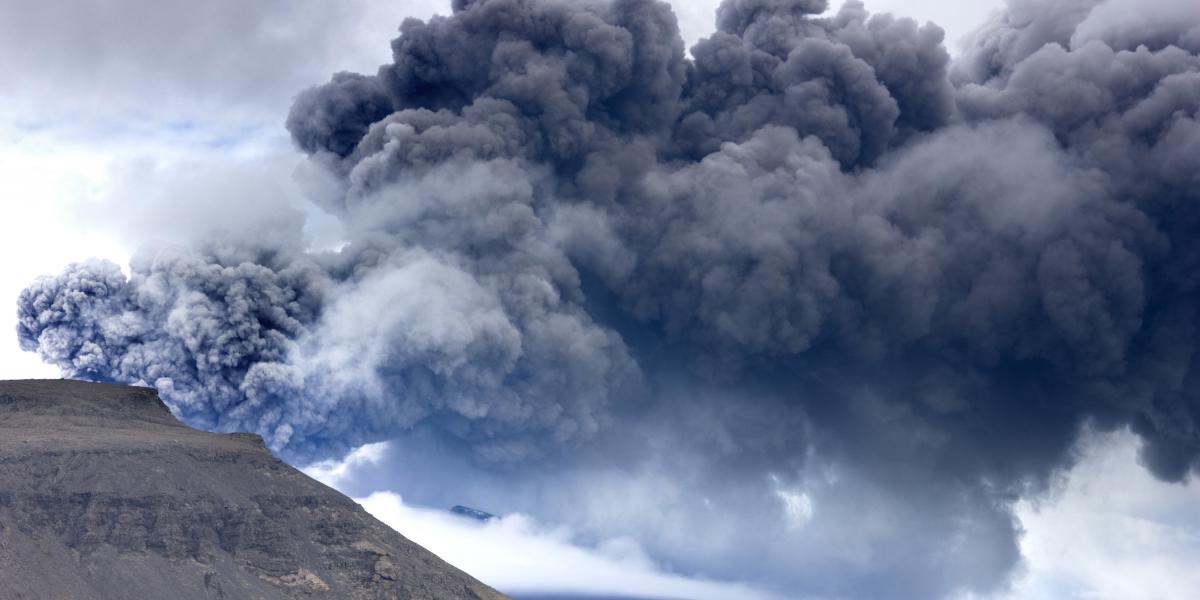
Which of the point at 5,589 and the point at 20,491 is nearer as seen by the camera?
the point at 5,589

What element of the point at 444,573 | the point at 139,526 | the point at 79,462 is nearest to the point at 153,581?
the point at 139,526

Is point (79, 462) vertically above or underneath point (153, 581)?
above

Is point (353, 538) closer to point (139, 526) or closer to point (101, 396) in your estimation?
point (139, 526)

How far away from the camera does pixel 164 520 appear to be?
7269 cm

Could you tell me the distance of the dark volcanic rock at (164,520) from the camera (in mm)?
69188

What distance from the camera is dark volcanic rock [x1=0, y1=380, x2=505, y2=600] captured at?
227ft

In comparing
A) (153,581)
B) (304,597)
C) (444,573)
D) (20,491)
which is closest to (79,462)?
(20,491)

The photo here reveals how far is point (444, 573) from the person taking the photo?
78.6 meters

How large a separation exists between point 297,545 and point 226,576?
459 centimetres

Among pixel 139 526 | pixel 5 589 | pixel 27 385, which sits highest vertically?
pixel 27 385

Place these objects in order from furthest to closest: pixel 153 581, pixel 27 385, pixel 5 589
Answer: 1. pixel 27 385
2. pixel 153 581
3. pixel 5 589

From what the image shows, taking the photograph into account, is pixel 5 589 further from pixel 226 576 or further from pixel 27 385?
pixel 27 385

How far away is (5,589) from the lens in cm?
6506

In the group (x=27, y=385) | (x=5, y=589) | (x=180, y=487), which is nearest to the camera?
(x=5, y=589)
